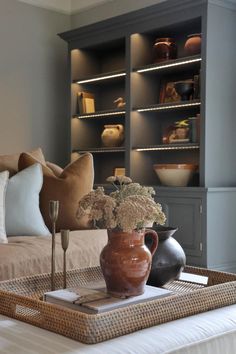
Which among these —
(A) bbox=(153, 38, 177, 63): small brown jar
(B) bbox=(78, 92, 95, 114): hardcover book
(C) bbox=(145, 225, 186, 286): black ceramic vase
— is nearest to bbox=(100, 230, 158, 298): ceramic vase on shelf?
(C) bbox=(145, 225, 186, 286): black ceramic vase

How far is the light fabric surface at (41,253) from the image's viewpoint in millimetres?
2299

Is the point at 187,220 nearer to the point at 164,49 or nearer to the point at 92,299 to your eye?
the point at 164,49

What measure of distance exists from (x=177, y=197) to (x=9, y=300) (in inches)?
110

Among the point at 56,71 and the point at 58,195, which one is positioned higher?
the point at 56,71

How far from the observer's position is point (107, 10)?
558 cm

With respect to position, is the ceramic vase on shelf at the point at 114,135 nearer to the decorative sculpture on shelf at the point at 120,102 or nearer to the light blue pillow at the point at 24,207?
the decorative sculpture on shelf at the point at 120,102

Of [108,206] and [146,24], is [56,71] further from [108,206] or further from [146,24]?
[108,206]

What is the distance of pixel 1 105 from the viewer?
5324mm

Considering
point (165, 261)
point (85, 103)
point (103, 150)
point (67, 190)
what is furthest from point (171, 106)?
point (165, 261)

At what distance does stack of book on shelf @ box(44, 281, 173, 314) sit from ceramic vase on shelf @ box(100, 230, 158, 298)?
0.03 metres

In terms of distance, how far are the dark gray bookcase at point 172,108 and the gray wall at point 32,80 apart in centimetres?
36

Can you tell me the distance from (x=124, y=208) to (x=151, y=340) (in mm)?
402

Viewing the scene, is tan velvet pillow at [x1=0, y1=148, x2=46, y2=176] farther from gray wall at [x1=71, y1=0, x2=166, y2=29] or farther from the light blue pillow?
gray wall at [x1=71, y1=0, x2=166, y2=29]

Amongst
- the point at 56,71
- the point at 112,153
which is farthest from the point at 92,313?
the point at 56,71
